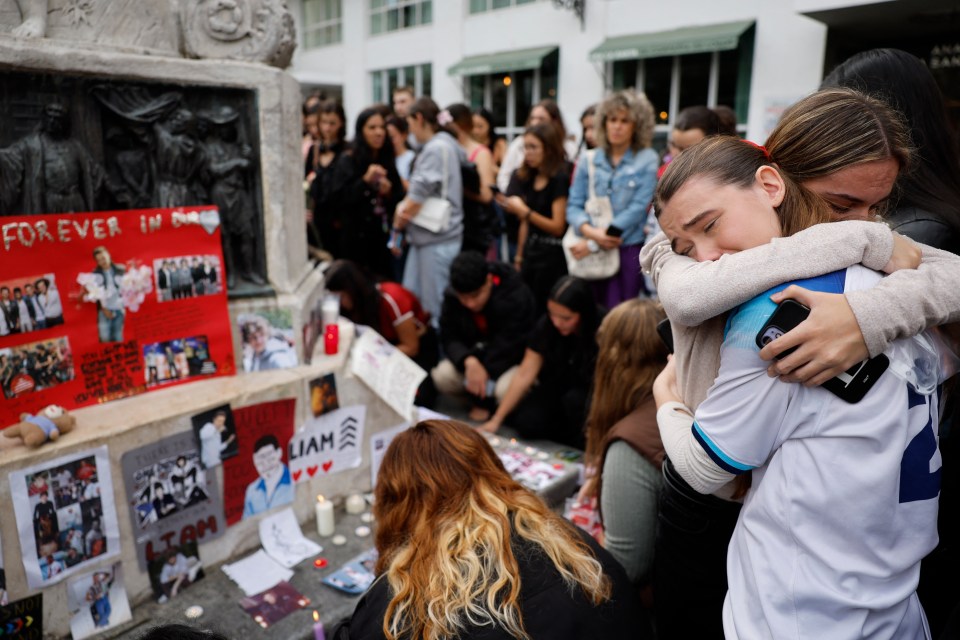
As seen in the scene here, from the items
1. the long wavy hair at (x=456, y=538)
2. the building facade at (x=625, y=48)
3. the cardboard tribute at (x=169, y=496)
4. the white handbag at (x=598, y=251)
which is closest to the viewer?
the long wavy hair at (x=456, y=538)

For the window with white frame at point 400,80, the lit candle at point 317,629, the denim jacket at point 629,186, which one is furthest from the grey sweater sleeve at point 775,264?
the window with white frame at point 400,80

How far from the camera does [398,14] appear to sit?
→ 14.6m

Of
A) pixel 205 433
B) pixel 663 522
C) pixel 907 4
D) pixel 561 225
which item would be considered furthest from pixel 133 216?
pixel 907 4

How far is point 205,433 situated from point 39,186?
0.99 m

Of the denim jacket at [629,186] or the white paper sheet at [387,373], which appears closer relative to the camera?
the white paper sheet at [387,373]

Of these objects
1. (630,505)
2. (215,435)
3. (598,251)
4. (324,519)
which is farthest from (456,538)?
(598,251)

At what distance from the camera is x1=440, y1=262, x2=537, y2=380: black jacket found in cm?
412

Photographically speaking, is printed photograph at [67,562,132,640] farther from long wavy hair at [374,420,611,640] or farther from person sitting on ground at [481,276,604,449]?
person sitting on ground at [481,276,604,449]

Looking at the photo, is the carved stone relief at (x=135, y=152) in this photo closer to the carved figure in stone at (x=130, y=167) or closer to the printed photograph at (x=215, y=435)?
the carved figure in stone at (x=130, y=167)

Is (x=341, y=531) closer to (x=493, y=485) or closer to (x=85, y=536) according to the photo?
(x=85, y=536)

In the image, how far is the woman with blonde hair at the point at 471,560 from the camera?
1.41m

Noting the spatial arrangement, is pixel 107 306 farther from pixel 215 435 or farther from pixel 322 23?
pixel 322 23

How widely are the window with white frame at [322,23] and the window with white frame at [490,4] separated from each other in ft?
16.4

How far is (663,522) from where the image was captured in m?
1.59
